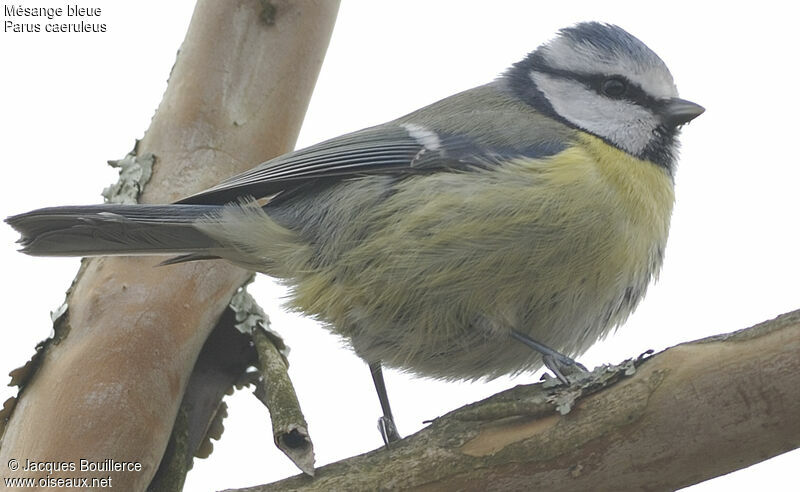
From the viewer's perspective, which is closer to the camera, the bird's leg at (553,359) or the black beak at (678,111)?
the bird's leg at (553,359)

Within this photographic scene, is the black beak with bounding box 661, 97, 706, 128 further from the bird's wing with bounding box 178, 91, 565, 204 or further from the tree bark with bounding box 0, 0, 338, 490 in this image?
the tree bark with bounding box 0, 0, 338, 490

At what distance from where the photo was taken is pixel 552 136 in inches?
123

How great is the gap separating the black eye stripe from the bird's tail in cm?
138

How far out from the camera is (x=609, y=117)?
3.25 m

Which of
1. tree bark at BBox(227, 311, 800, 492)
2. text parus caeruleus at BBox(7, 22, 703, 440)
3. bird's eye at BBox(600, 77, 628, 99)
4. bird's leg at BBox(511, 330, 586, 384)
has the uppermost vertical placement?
bird's eye at BBox(600, 77, 628, 99)


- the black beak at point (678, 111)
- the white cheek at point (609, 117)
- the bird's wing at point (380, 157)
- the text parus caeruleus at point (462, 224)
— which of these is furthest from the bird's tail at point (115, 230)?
the black beak at point (678, 111)

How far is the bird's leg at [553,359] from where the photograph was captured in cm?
283

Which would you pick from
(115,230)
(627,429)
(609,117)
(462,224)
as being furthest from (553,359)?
(115,230)

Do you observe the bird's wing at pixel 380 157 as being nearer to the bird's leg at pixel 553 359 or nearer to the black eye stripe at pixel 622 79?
the black eye stripe at pixel 622 79

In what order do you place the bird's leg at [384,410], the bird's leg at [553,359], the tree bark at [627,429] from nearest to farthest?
the tree bark at [627,429]
the bird's leg at [553,359]
the bird's leg at [384,410]

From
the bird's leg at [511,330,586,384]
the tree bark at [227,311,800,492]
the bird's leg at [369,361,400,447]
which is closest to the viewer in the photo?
the tree bark at [227,311,800,492]

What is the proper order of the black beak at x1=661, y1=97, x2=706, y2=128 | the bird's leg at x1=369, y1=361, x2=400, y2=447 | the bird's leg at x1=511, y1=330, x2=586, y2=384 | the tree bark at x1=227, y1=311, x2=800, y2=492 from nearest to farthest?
the tree bark at x1=227, y1=311, x2=800, y2=492 → the bird's leg at x1=511, y1=330, x2=586, y2=384 → the bird's leg at x1=369, y1=361, x2=400, y2=447 → the black beak at x1=661, y1=97, x2=706, y2=128

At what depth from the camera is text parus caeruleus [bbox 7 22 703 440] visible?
2854 millimetres

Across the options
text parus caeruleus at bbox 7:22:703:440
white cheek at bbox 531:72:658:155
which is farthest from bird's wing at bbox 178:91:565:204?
white cheek at bbox 531:72:658:155
